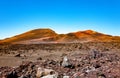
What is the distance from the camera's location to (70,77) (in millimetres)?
9758

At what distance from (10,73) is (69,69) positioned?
2648mm

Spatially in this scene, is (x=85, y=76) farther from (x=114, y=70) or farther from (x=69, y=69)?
(x=69, y=69)

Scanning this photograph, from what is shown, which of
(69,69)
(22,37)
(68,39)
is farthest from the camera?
(22,37)

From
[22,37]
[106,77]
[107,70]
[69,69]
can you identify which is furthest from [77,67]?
[22,37]

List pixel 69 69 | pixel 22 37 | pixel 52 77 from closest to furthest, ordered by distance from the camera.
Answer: pixel 52 77, pixel 69 69, pixel 22 37

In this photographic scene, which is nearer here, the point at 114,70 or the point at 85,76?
the point at 85,76

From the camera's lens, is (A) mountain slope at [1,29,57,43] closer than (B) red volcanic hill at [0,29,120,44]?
No

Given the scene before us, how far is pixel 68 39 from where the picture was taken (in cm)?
6412

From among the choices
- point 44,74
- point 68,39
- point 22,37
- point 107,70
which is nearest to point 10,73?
point 44,74

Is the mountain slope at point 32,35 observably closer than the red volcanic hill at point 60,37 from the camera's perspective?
No

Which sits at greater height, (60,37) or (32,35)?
(32,35)

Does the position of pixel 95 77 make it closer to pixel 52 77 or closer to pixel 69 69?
pixel 52 77

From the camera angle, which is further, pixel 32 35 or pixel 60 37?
pixel 32 35

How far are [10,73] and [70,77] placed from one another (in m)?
2.62
